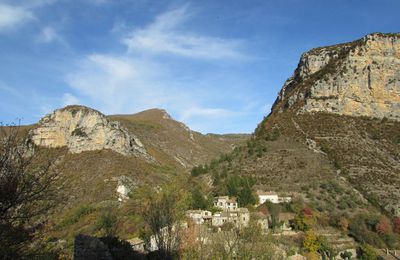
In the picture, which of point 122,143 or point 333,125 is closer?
point 333,125

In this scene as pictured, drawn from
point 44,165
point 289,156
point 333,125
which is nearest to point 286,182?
point 289,156

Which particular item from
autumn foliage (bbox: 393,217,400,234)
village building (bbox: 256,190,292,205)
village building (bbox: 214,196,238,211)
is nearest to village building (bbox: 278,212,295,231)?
village building (bbox: 256,190,292,205)

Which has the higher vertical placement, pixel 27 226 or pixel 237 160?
pixel 237 160

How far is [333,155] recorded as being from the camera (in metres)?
74.2

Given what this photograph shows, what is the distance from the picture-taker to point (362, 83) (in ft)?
299

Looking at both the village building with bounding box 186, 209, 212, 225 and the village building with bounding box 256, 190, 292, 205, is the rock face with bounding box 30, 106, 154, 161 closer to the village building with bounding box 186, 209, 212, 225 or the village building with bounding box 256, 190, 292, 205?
the village building with bounding box 256, 190, 292, 205

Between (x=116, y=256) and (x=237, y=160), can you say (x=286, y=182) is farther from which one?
(x=116, y=256)

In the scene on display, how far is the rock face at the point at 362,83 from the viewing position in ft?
294

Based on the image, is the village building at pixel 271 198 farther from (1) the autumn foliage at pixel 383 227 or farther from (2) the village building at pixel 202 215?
(1) the autumn foliage at pixel 383 227

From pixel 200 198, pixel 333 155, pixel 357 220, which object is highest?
pixel 333 155

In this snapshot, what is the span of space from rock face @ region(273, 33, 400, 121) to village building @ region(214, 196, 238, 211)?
3673 cm

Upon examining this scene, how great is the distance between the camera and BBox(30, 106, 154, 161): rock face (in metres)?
126

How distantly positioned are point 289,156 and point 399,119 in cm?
2937

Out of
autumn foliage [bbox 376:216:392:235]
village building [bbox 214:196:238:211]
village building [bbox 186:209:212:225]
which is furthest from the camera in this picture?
village building [bbox 214:196:238:211]
